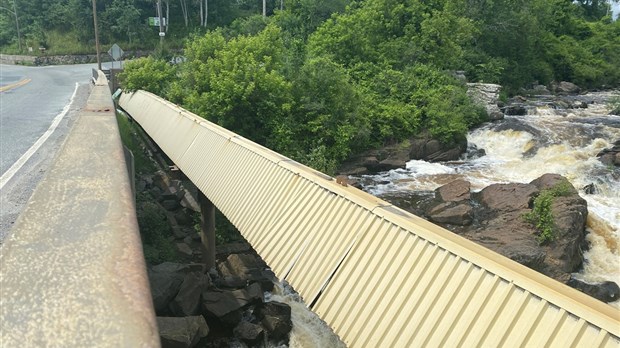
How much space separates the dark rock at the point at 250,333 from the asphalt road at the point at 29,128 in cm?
465

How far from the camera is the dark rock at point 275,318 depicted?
31.6ft

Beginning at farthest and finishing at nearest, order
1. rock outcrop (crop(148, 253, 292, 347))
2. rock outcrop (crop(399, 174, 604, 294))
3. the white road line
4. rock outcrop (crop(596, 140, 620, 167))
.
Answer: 1. rock outcrop (crop(596, 140, 620, 167))
2. rock outcrop (crop(399, 174, 604, 294))
3. the white road line
4. rock outcrop (crop(148, 253, 292, 347))

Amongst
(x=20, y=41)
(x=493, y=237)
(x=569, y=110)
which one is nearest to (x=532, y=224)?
(x=493, y=237)

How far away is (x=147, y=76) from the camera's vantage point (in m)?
23.6

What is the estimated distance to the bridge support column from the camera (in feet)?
41.6

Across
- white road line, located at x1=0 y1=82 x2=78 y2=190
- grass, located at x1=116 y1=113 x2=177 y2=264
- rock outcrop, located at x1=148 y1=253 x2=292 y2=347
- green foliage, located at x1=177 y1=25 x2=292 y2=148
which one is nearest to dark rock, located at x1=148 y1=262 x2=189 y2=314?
rock outcrop, located at x1=148 y1=253 x2=292 y2=347

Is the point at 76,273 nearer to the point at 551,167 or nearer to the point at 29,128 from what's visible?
the point at 29,128

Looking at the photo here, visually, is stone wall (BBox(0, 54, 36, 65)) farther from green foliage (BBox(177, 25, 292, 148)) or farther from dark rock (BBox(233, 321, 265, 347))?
dark rock (BBox(233, 321, 265, 347))

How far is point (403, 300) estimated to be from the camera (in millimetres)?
4586

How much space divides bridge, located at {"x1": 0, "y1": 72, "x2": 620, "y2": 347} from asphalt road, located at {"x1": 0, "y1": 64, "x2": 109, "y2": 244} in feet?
14.8

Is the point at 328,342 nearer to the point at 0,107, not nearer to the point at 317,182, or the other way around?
the point at 317,182

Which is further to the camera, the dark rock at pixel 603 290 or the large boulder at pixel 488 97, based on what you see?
the large boulder at pixel 488 97

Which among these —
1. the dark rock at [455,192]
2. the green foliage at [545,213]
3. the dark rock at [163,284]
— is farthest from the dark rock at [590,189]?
the dark rock at [163,284]

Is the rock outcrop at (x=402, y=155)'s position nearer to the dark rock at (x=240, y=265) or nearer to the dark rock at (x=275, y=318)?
the dark rock at (x=240, y=265)
